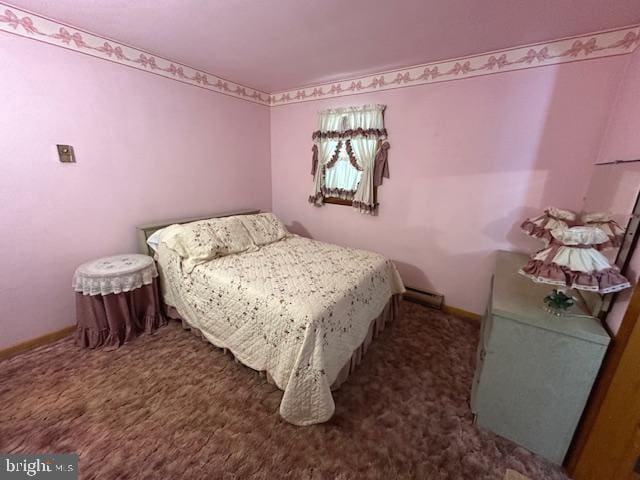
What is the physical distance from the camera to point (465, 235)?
7.98ft

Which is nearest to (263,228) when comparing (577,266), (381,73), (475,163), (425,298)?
(425,298)

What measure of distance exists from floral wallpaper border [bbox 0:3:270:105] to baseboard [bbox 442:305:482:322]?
3.35 meters

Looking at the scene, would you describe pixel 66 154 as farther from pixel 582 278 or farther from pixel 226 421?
pixel 582 278

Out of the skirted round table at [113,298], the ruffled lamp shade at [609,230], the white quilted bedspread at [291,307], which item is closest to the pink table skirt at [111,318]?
the skirted round table at [113,298]

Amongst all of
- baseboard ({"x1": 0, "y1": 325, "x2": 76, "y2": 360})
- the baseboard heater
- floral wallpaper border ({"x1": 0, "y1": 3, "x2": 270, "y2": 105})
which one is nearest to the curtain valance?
floral wallpaper border ({"x1": 0, "y1": 3, "x2": 270, "y2": 105})

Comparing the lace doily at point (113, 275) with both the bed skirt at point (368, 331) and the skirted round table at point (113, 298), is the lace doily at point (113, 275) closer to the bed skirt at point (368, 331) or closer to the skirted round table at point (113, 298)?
the skirted round table at point (113, 298)

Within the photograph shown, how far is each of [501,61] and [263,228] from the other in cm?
249

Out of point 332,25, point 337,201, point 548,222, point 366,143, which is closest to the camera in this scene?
point 332,25

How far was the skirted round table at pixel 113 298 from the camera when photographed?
6.01ft

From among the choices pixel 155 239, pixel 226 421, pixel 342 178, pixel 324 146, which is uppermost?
pixel 324 146

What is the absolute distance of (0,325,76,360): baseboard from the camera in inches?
72.1

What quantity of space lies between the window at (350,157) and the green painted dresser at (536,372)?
171 centimetres

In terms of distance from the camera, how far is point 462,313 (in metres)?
2.58

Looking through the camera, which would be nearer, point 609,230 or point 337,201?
point 609,230
